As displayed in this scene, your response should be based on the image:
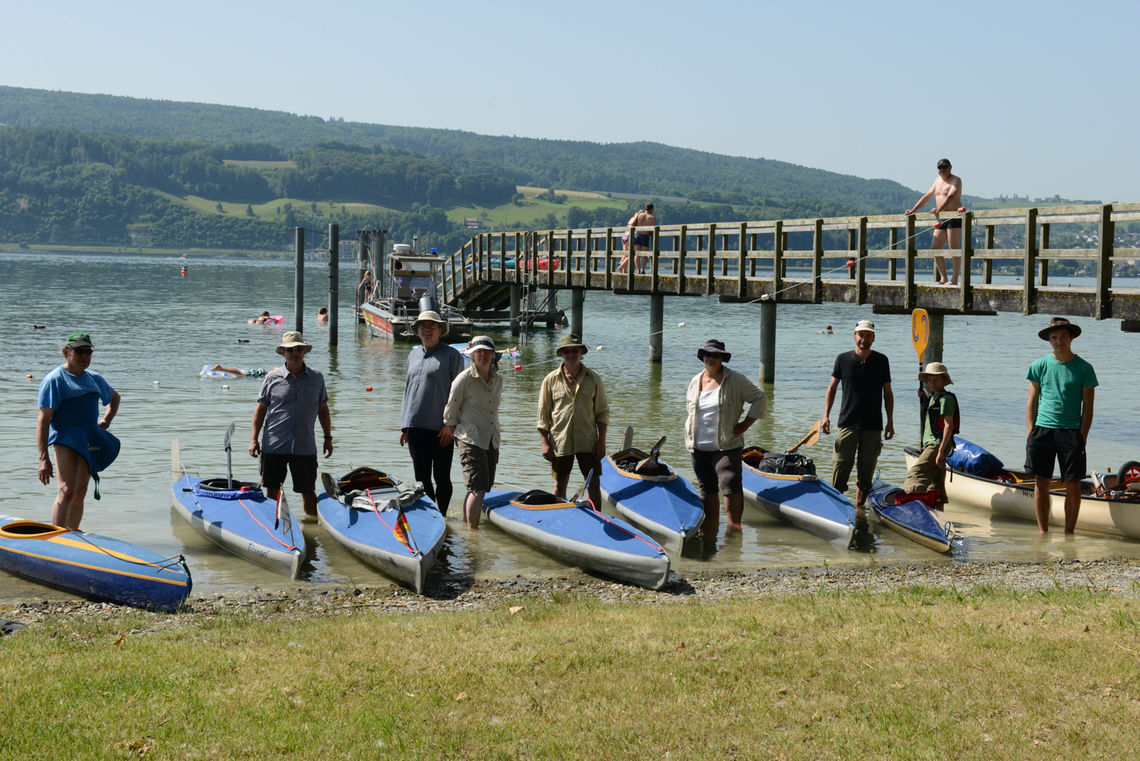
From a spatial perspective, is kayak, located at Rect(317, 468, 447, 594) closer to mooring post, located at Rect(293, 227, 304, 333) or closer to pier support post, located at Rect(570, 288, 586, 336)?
mooring post, located at Rect(293, 227, 304, 333)

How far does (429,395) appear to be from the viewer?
34.8 ft

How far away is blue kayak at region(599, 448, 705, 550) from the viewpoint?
1079 centimetres

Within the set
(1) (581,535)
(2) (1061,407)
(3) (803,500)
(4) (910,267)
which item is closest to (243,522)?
(1) (581,535)

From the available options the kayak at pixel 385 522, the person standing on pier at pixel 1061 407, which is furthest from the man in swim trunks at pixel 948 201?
the kayak at pixel 385 522

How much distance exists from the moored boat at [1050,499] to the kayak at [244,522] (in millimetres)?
6786

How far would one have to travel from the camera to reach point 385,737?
5.50 meters

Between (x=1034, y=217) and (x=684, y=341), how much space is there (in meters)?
29.4

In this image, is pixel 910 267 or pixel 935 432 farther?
→ pixel 910 267

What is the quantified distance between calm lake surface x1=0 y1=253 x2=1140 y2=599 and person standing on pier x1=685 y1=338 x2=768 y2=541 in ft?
2.35

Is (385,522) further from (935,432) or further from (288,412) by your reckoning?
(935,432)

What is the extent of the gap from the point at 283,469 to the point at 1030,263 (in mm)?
10263

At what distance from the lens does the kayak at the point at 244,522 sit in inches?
383

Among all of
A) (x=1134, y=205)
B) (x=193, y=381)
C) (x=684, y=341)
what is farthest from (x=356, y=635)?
(x=684, y=341)

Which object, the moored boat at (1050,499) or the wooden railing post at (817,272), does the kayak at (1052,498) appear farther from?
the wooden railing post at (817,272)
